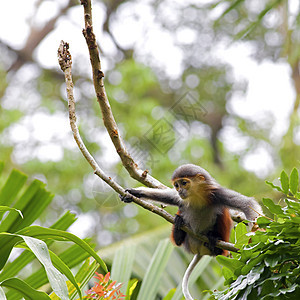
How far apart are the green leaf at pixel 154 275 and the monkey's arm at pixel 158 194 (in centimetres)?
29

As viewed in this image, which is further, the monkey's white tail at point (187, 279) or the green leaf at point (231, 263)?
the monkey's white tail at point (187, 279)

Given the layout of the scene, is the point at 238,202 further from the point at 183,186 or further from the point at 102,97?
the point at 102,97

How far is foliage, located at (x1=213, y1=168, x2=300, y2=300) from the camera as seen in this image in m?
1.35

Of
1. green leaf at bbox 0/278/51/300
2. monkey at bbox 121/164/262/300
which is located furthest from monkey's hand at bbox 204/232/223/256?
green leaf at bbox 0/278/51/300

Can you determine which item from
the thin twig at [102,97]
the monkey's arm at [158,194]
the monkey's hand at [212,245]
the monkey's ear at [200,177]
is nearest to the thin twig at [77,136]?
the thin twig at [102,97]

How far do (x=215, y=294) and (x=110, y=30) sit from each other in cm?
913

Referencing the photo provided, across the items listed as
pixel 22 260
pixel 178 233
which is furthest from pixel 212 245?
pixel 22 260

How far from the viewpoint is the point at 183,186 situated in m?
3.08

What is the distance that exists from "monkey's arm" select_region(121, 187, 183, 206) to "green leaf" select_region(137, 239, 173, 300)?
291 mm

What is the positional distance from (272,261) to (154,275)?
1180mm

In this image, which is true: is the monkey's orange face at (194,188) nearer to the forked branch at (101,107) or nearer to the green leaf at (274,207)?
the forked branch at (101,107)

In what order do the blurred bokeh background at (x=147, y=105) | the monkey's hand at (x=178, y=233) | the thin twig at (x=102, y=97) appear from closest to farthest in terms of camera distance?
the thin twig at (x=102, y=97) < the monkey's hand at (x=178, y=233) < the blurred bokeh background at (x=147, y=105)

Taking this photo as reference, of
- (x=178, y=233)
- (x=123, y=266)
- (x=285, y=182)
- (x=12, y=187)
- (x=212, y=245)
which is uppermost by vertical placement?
(x=12, y=187)

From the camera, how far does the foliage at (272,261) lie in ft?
4.44
